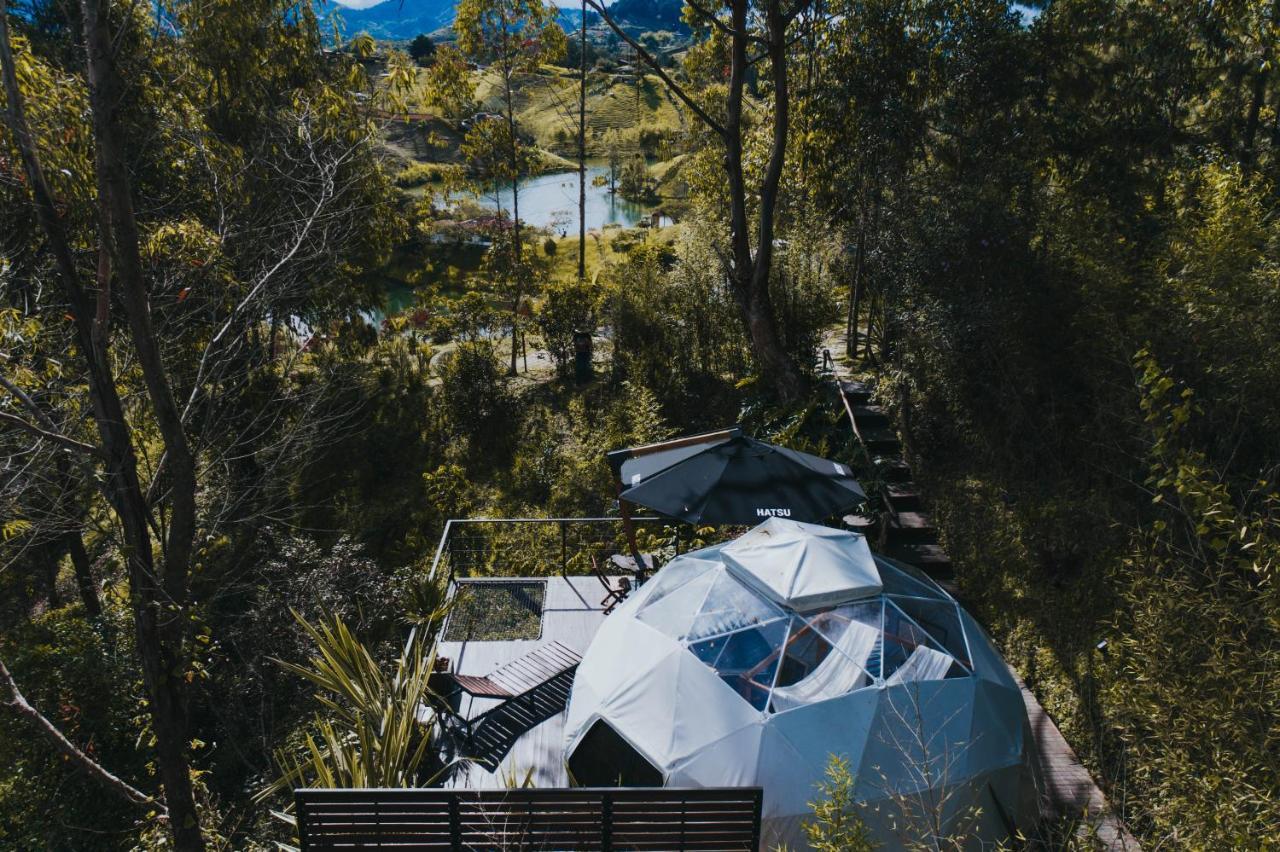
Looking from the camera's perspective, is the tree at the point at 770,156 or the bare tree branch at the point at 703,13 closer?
the bare tree branch at the point at 703,13

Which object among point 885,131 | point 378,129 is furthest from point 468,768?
point 885,131

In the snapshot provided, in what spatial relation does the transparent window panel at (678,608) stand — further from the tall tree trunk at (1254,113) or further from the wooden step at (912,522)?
the tall tree trunk at (1254,113)

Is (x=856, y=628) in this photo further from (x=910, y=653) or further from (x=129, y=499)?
(x=129, y=499)

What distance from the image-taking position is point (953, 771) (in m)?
4.85

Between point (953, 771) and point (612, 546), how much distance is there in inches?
260

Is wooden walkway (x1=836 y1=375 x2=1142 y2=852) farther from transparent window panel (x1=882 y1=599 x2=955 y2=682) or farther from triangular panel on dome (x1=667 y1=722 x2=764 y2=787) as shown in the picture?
triangular panel on dome (x1=667 y1=722 x2=764 y2=787)

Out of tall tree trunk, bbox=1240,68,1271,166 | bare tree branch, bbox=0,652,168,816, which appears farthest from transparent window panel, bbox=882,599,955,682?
tall tree trunk, bbox=1240,68,1271,166

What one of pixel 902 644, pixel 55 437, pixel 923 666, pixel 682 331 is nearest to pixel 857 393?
pixel 682 331

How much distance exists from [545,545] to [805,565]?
6571mm

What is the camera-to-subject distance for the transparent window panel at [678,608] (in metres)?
5.76

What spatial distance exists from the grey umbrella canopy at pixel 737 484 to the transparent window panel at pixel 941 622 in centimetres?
142

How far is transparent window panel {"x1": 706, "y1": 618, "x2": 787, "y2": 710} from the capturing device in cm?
514

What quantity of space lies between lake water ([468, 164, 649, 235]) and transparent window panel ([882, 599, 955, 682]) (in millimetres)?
33686

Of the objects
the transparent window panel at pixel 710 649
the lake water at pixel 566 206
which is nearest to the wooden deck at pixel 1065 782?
the transparent window panel at pixel 710 649
